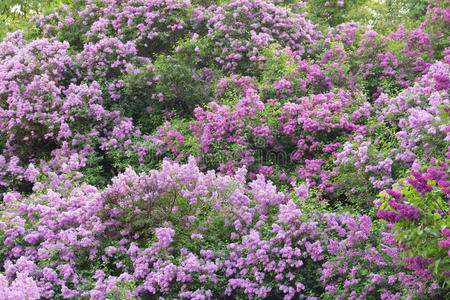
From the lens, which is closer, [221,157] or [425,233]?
[425,233]

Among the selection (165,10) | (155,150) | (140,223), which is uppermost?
(165,10)

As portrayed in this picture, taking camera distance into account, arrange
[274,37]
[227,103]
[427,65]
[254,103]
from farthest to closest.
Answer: [274,37]
[427,65]
[227,103]
[254,103]

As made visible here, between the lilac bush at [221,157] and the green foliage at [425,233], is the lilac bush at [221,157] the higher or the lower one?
the lower one

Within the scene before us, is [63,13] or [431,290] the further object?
[63,13]

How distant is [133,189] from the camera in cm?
627

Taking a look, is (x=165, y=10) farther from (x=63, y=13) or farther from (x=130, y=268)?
(x=130, y=268)

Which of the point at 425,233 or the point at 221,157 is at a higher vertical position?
the point at 425,233

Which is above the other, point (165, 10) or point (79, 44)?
point (165, 10)

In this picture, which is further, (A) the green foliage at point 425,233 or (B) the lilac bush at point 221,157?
(B) the lilac bush at point 221,157

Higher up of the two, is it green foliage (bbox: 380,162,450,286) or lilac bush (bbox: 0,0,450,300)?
green foliage (bbox: 380,162,450,286)

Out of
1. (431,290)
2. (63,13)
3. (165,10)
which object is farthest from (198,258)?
(63,13)

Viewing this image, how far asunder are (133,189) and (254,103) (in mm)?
3138

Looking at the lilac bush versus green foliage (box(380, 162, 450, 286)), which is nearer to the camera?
green foliage (box(380, 162, 450, 286))

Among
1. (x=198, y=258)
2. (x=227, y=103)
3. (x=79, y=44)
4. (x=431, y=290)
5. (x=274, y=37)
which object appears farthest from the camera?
(x=79, y=44)
